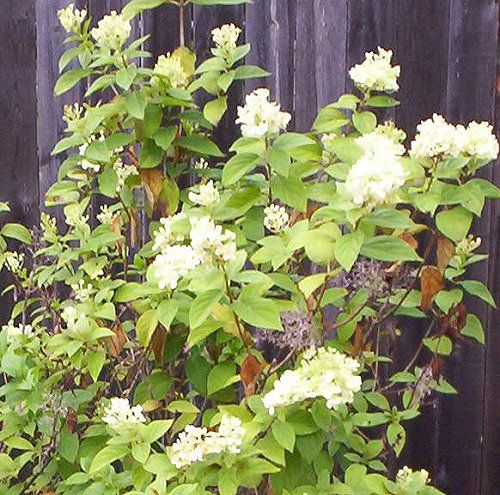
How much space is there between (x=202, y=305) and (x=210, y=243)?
0.13 metres

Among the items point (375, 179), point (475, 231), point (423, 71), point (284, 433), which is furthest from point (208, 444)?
point (423, 71)

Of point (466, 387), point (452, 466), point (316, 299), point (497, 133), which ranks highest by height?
point (497, 133)

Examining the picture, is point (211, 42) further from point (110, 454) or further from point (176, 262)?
point (110, 454)

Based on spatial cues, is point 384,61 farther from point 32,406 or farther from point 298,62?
point 32,406

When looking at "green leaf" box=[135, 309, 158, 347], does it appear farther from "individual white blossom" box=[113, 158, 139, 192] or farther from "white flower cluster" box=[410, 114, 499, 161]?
"white flower cluster" box=[410, 114, 499, 161]

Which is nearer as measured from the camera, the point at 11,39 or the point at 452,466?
the point at 452,466

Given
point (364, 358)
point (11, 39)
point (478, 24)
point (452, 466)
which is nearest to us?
point (364, 358)

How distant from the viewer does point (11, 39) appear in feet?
9.41

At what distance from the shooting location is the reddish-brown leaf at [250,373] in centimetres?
171

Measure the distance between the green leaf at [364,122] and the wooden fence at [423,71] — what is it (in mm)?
605

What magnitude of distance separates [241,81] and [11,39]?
0.79 metres

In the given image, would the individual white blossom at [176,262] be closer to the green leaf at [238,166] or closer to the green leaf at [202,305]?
the green leaf at [202,305]

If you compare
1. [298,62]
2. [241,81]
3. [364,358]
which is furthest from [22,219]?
→ [364,358]

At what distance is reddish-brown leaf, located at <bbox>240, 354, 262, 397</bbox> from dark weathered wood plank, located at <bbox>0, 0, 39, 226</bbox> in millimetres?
1393
